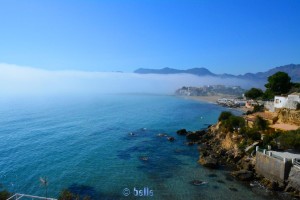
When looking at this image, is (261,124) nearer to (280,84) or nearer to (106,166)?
(106,166)

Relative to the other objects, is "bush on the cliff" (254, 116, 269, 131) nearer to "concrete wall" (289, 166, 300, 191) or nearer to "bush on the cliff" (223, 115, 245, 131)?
"bush on the cliff" (223, 115, 245, 131)

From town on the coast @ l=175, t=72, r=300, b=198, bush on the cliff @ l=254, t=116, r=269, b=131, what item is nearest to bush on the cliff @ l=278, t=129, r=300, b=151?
town on the coast @ l=175, t=72, r=300, b=198

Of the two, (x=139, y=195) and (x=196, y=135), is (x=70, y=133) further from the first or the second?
(x=139, y=195)

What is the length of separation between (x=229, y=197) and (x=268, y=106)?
120ft

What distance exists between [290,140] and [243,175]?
836cm

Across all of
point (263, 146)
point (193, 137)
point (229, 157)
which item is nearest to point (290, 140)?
point (263, 146)

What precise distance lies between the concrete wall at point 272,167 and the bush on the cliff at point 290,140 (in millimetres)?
4300

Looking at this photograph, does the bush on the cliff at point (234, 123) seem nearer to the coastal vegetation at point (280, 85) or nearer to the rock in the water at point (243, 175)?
the rock in the water at point (243, 175)

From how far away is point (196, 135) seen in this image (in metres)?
57.4

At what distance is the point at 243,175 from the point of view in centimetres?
3369

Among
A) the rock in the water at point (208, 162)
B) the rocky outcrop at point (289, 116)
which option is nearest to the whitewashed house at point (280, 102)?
the rocky outcrop at point (289, 116)

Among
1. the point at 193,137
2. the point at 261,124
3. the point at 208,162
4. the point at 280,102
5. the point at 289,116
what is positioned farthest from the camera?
the point at 193,137

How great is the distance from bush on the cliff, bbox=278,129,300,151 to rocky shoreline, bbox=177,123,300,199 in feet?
13.9

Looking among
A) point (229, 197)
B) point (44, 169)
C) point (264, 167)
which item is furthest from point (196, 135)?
point (44, 169)
